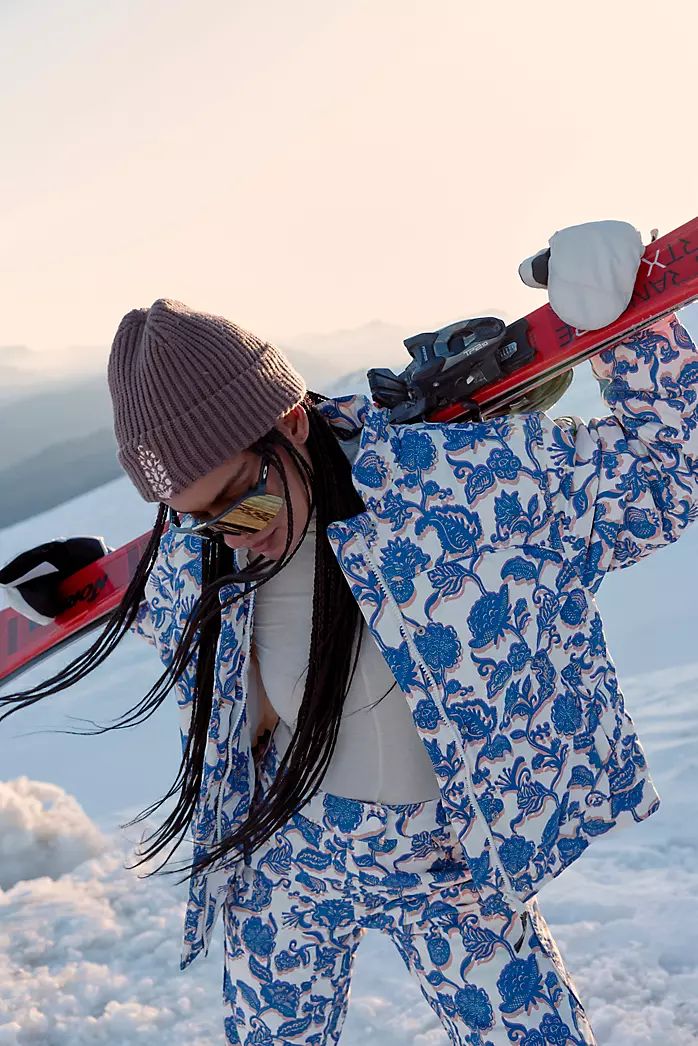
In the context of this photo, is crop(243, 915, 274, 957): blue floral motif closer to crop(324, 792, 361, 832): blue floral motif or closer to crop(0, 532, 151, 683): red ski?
crop(324, 792, 361, 832): blue floral motif

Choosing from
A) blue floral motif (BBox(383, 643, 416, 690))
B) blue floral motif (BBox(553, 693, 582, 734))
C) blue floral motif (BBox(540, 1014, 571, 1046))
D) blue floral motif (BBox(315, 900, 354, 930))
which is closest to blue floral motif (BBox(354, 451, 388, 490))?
blue floral motif (BBox(383, 643, 416, 690))

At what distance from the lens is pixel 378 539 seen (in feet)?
4.61

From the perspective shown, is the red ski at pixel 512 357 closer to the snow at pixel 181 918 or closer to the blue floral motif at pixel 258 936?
the blue floral motif at pixel 258 936

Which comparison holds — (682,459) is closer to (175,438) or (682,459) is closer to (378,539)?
(378,539)

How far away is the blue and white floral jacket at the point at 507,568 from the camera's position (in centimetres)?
138

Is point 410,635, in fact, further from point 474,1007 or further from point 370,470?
point 474,1007

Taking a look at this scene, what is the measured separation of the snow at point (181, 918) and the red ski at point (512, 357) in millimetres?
1058

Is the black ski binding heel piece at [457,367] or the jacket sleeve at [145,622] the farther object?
the jacket sleeve at [145,622]

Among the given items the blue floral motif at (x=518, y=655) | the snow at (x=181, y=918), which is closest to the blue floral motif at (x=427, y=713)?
the blue floral motif at (x=518, y=655)

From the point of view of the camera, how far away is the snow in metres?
2.33

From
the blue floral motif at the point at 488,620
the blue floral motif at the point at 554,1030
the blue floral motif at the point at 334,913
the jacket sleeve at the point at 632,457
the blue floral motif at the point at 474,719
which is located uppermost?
the jacket sleeve at the point at 632,457

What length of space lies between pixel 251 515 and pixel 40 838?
7.60 feet

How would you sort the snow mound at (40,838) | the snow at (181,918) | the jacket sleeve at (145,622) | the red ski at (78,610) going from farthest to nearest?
the snow mound at (40,838), the snow at (181,918), the red ski at (78,610), the jacket sleeve at (145,622)

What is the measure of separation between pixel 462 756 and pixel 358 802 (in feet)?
0.70
